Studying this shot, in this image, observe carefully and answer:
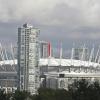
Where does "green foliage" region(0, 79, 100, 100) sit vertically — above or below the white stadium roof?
above

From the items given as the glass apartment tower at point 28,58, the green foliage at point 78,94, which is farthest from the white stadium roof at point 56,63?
the green foliage at point 78,94

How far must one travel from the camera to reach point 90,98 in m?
48.2

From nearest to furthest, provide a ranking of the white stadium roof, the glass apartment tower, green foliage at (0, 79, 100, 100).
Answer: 1. green foliage at (0, 79, 100, 100)
2. the glass apartment tower
3. the white stadium roof

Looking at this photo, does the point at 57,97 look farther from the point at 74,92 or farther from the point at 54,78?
the point at 54,78

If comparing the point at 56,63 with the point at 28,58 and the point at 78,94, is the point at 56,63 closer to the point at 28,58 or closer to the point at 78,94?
the point at 28,58

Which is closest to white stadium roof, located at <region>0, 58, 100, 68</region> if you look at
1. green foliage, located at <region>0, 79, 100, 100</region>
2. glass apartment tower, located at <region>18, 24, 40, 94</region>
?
glass apartment tower, located at <region>18, 24, 40, 94</region>

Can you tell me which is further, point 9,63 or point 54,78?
point 9,63

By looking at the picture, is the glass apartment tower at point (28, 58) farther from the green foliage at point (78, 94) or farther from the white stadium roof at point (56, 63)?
the green foliage at point (78, 94)

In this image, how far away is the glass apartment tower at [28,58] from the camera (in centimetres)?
15212

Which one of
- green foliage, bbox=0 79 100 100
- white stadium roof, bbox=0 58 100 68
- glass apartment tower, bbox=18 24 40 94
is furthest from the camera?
white stadium roof, bbox=0 58 100 68

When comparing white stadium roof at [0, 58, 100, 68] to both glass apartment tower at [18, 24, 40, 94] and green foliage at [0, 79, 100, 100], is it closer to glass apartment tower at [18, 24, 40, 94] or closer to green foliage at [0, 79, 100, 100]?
glass apartment tower at [18, 24, 40, 94]

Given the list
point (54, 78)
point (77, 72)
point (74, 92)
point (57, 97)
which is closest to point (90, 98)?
point (74, 92)

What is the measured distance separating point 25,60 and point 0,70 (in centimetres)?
2549

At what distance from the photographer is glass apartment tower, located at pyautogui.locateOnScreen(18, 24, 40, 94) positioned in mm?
152125
